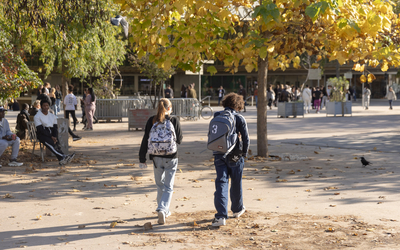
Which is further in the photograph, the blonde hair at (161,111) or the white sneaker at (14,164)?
the white sneaker at (14,164)

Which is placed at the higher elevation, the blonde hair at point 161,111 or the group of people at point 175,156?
the blonde hair at point 161,111

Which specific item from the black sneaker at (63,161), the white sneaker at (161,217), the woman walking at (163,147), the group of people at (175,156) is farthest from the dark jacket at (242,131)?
the black sneaker at (63,161)

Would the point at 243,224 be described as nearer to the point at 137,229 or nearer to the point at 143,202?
the point at 137,229

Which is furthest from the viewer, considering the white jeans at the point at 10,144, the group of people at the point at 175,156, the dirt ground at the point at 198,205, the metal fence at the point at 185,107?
the metal fence at the point at 185,107

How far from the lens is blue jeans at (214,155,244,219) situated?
18.6 feet

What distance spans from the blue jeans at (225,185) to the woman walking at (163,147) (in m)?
0.57

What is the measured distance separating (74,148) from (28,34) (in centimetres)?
558

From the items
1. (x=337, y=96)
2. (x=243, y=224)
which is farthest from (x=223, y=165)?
(x=337, y=96)

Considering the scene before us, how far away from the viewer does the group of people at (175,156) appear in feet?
18.9

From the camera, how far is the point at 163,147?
588cm

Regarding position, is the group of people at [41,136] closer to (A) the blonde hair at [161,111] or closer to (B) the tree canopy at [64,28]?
(B) the tree canopy at [64,28]

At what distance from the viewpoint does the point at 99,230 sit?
550cm

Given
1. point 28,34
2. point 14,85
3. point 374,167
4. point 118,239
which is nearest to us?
point 118,239

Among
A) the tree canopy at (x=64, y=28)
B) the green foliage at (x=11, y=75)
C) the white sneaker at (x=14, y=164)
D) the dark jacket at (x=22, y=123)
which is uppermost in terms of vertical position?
the tree canopy at (x=64, y=28)
